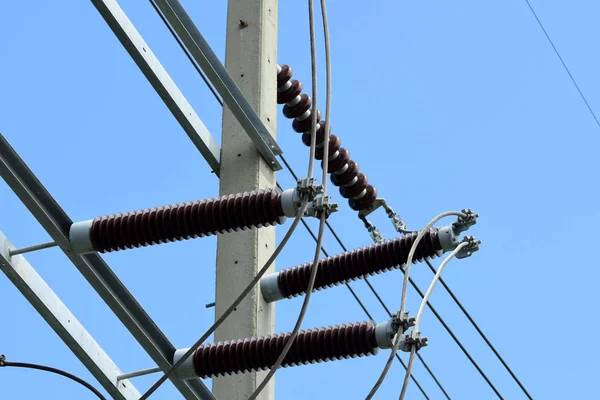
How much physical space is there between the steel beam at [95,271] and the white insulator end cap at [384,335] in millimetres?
692

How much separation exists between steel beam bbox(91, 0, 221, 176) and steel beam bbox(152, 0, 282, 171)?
0.94ft

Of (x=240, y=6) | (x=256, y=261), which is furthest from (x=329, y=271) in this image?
(x=240, y=6)

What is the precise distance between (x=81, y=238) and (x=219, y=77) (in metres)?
1.03

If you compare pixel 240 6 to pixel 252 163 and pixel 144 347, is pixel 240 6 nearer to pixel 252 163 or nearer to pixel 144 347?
pixel 252 163

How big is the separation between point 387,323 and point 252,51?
169 cm

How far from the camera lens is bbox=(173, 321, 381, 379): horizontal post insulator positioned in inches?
214

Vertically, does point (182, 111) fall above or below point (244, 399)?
above

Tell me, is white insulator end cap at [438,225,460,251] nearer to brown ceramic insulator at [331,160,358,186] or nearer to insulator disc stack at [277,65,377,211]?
insulator disc stack at [277,65,377,211]

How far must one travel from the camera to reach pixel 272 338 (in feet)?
17.9

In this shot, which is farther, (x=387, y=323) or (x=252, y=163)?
(x=252, y=163)

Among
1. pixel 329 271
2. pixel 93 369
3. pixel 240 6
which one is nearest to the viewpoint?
pixel 93 369

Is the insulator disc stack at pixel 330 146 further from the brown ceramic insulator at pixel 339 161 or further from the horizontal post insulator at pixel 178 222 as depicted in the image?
the horizontal post insulator at pixel 178 222

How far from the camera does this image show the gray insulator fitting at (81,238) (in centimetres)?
523

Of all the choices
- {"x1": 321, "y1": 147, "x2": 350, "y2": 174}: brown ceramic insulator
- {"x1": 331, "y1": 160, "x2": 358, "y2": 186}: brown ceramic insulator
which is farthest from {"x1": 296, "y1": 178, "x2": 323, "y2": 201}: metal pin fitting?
{"x1": 331, "y1": 160, "x2": 358, "y2": 186}: brown ceramic insulator
